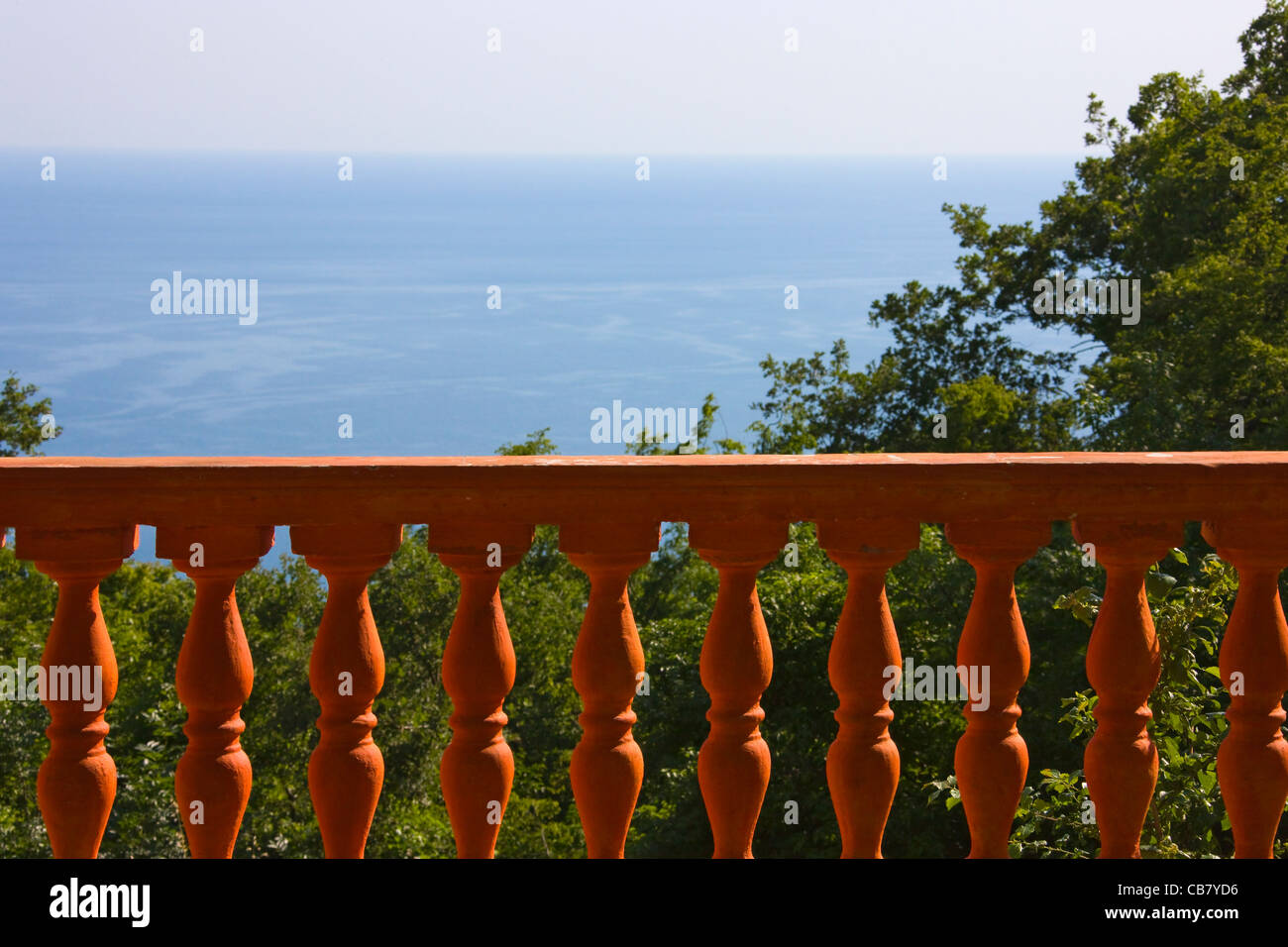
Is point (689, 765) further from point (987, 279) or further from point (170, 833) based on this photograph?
point (987, 279)

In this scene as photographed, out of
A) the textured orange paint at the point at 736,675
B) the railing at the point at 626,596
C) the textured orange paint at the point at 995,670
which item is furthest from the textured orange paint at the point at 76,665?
the textured orange paint at the point at 995,670

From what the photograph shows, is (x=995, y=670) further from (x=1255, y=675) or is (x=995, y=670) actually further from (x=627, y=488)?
(x=627, y=488)

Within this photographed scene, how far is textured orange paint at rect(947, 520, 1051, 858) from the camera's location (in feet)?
6.48

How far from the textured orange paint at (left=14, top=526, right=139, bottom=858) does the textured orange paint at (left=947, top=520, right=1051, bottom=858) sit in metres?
1.35

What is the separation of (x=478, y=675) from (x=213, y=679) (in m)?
0.42

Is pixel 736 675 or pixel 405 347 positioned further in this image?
pixel 405 347

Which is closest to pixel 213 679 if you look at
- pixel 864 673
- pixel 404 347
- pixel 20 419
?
pixel 864 673

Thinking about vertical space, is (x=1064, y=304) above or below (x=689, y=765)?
above

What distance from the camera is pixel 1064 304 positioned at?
26062 mm

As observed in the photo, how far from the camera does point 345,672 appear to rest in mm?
1946

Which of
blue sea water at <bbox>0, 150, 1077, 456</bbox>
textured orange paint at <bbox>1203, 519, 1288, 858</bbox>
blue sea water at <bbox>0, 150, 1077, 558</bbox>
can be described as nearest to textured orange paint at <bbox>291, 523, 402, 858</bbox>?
textured orange paint at <bbox>1203, 519, 1288, 858</bbox>

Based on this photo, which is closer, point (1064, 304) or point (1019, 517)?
point (1019, 517)

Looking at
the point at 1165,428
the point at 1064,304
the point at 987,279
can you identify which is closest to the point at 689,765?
the point at 1165,428
